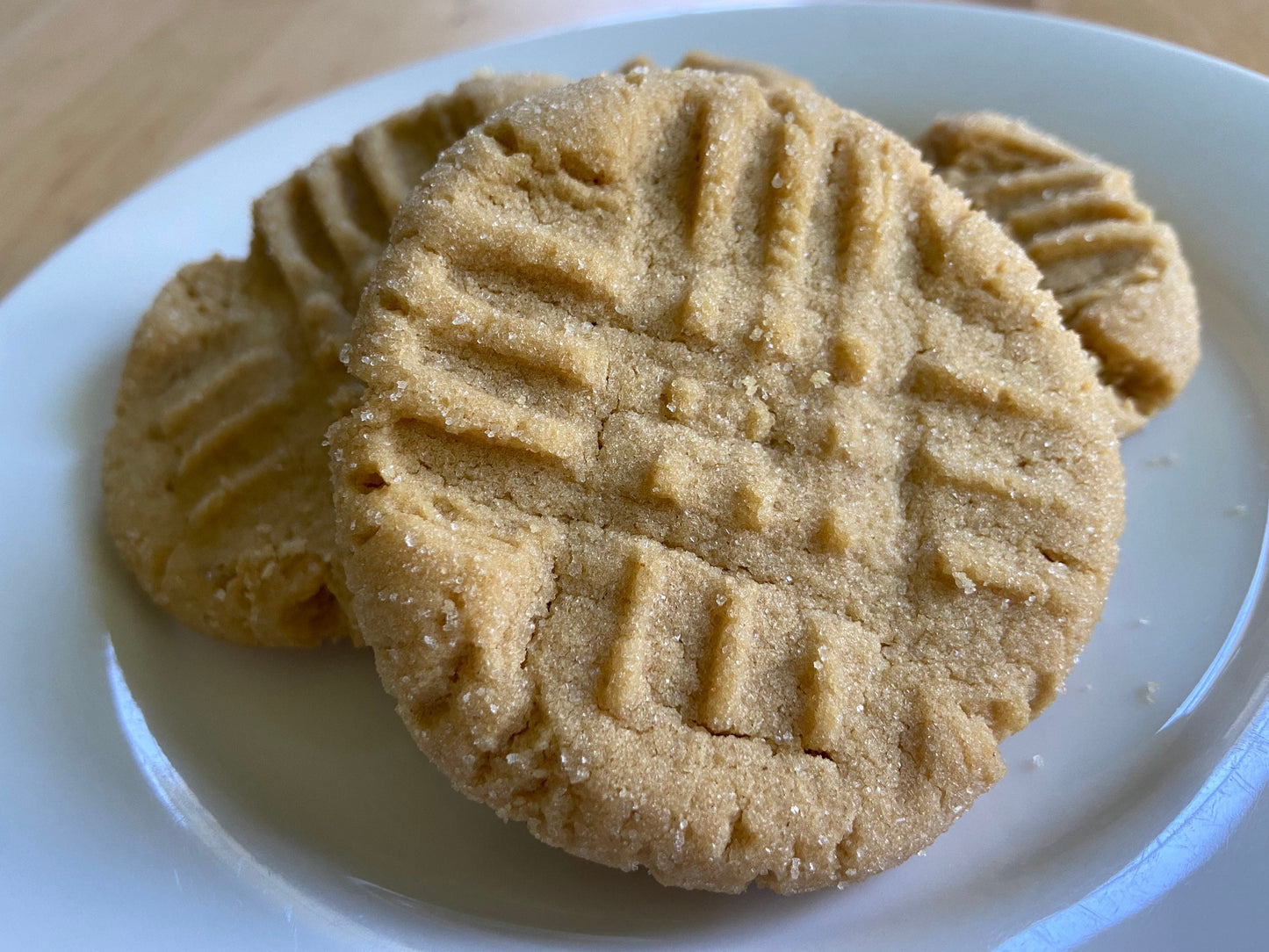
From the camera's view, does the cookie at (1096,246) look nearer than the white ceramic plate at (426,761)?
No

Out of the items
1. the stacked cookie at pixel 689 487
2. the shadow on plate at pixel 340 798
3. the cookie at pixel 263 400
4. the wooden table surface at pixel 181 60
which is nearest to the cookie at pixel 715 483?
the stacked cookie at pixel 689 487

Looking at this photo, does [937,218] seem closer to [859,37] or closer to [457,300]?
[457,300]

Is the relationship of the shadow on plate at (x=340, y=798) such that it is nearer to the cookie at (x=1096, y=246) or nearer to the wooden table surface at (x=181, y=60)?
the cookie at (x=1096, y=246)

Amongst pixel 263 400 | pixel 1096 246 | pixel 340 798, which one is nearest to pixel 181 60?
pixel 263 400

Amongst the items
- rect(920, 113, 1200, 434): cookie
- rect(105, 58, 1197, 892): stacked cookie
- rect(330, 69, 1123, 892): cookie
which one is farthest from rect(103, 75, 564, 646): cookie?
rect(920, 113, 1200, 434): cookie

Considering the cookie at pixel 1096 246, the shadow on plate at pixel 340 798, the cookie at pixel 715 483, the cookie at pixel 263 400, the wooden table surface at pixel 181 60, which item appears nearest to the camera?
the cookie at pixel 715 483

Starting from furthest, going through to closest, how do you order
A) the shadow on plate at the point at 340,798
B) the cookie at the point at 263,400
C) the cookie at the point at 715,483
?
the cookie at the point at 263,400, the shadow on plate at the point at 340,798, the cookie at the point at 715,483
